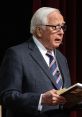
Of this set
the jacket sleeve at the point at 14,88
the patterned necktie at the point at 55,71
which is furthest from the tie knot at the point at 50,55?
the jacket sleeve at the point at 14,88

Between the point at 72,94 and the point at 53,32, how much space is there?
17.5 inches

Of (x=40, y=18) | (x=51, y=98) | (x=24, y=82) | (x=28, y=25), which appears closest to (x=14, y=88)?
(x=24, y=82)

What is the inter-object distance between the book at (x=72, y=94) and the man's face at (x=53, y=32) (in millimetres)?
339

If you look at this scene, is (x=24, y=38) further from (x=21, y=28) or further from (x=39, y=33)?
(x=39, y=33)

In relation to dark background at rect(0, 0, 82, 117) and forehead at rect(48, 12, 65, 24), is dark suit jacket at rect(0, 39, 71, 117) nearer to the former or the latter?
forehead at rect(48, 12, 65, 24)

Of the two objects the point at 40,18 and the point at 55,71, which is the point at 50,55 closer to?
the point at 55,71

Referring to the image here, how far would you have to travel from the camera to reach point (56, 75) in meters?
2.42

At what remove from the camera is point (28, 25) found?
3.38 metres

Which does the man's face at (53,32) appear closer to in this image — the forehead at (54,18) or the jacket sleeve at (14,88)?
the forehead at (54,18)

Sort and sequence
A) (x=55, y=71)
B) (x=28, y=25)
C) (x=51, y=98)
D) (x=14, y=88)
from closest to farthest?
(x=51, y=98), (x=14, y=88), (x=55, y=71), (x=28, y=25)

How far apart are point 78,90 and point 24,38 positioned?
1363 mm

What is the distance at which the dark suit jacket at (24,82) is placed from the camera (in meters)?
2.24

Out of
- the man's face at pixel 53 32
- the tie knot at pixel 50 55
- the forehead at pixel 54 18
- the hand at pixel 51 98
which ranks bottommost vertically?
the hand at pixel 51 98

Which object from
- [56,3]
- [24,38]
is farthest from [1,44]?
[56,3]
